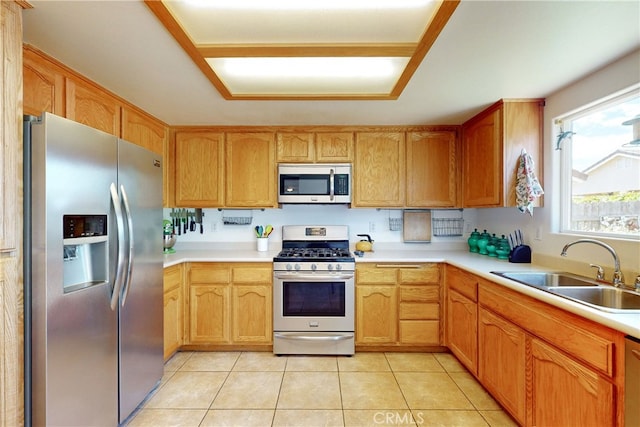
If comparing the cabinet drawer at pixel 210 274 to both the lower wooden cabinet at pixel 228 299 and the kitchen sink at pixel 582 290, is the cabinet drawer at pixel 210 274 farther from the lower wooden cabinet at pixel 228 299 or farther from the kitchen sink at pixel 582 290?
the kitchen sink at pixel 582 290

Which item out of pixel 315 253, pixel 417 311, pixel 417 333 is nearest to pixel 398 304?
pixel 417 311

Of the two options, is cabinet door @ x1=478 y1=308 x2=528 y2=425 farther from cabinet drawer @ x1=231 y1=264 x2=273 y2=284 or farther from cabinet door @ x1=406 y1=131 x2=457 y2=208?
cabinet drawer @ x1=231 y1=264 x2=273 y2=284

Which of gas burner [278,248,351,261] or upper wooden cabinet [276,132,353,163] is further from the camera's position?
upper wooden cabinet [276,132,353,163]

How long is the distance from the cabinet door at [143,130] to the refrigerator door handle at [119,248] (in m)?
0.95

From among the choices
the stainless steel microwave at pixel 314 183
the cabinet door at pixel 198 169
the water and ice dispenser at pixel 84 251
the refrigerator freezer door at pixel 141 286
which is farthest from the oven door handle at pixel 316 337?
the water and ice dispenser at pixel 84 251

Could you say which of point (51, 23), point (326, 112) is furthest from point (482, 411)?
point (51, 23)

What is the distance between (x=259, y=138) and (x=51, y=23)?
177 cm

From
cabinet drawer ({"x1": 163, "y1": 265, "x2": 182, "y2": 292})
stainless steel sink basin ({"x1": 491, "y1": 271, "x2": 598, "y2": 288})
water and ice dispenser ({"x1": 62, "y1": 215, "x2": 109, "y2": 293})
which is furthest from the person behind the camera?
cabinet drawer ({"x1": 163, "y1": 265, "x2": 182, "y2": 292})

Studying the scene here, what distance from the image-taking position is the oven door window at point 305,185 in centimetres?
297

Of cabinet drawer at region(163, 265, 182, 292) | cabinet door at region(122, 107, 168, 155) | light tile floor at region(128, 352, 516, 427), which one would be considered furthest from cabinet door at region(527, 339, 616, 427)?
cabinet door at region(122, 107, 168, 155)

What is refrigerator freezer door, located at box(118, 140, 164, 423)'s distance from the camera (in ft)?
5.64

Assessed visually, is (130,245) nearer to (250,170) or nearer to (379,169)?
(250,170)

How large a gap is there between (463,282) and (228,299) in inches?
81.6

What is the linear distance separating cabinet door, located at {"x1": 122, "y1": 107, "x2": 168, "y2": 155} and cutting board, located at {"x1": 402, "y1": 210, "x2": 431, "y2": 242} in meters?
2.64
